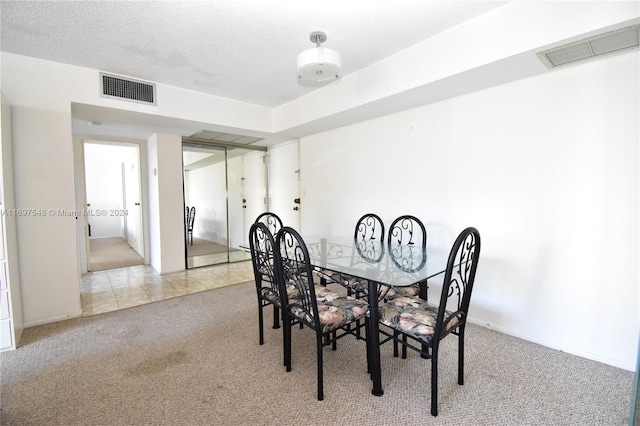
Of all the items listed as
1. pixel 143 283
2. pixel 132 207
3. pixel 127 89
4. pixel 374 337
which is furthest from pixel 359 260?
pixel 132 207

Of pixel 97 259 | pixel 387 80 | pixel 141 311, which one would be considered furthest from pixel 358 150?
pixel 97 259

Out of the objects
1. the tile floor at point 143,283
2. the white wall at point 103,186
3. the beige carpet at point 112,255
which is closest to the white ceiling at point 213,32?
the tile floor at point 143,283

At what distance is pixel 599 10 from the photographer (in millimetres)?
1629

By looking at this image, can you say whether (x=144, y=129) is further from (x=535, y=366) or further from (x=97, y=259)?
(x=535, y=366)

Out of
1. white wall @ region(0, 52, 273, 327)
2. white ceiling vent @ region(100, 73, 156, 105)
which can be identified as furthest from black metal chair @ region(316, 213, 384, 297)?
white ceiling vent @ region(100, 73, 156, 105)

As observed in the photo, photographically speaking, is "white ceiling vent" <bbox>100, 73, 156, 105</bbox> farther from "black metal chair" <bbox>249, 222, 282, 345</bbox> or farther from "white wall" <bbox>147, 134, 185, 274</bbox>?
"black metal chair" <bbox>249, 222, 282, 345</bbox>

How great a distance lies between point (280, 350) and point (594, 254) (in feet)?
7.57

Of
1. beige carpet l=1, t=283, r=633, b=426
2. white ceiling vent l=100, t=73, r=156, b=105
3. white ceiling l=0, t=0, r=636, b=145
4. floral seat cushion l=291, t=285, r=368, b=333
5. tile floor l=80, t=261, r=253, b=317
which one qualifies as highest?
white ceiling l=0, t=0, r=636, b=145

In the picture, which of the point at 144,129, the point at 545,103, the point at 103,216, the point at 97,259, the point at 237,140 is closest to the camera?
the point at 545,103

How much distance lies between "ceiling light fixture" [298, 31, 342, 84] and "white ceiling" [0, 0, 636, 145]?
0.26m

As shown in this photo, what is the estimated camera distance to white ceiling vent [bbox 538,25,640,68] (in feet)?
5.52

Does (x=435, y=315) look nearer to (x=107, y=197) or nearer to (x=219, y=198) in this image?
→ (x=219, y=198)

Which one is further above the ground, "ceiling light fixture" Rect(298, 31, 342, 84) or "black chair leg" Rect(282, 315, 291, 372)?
"ceiling light fixture" Rect(298, 31, 342, 84)

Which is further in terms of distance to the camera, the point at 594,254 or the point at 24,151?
the point at 24,151
